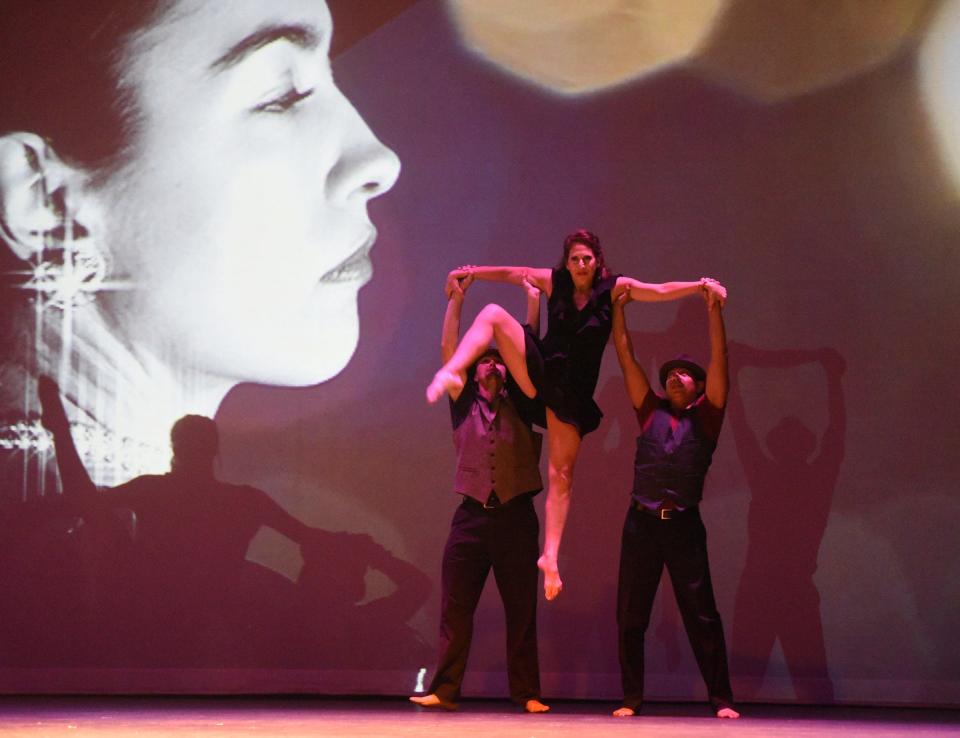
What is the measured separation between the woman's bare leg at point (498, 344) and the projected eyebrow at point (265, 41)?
5.94 ft

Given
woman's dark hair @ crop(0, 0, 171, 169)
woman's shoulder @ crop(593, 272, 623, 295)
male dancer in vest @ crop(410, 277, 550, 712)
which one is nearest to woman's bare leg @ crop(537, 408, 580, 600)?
male dancer in vest @ crop(410, 277, 550, 712)

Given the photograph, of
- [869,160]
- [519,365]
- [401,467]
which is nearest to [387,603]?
[401,467]

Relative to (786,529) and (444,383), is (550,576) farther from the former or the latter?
(786,529)

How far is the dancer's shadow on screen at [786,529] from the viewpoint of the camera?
5359 millimetres

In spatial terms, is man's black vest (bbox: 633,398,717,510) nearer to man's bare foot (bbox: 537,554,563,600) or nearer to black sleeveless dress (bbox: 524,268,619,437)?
black sleeveless dress (bbox: 524,268,619,437)

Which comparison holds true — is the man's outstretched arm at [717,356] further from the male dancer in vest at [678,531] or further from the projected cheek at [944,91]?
the projected cheek at [944,91]

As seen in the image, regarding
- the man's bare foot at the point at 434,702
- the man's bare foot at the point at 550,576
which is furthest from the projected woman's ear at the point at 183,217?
the man's bare foot at the point at 434,702

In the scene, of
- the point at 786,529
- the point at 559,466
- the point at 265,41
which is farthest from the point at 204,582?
the point at 786,529

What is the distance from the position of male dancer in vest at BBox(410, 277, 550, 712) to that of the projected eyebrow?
2053 mm

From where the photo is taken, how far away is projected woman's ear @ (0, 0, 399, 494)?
5.60 metres

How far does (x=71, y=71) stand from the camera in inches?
226

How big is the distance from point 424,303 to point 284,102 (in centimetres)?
117

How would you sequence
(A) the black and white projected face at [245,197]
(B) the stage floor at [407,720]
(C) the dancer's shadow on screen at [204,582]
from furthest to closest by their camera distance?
1. (A) the black and white projected face at [245,197]
2. (C) the dancer's shadow on screen at [204,582]
3. (B) the stage floor at [407,720]

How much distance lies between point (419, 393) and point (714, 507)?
4.81 feet
